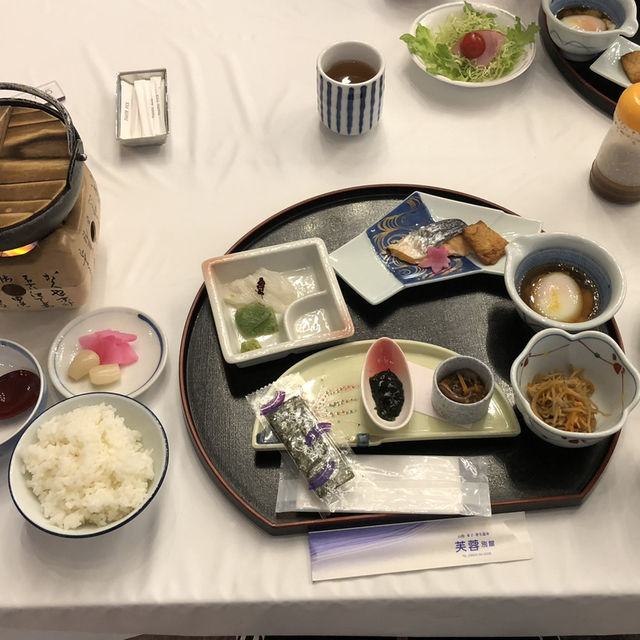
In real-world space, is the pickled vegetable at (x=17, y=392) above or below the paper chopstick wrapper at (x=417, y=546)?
above

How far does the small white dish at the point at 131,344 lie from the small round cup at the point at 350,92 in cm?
79

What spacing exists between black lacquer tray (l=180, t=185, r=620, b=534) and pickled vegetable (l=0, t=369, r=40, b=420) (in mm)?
325

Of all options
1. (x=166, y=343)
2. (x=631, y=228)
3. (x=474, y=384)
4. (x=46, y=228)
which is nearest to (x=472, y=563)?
(x=474, y=384)

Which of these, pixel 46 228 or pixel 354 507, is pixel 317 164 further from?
pixel 354 507

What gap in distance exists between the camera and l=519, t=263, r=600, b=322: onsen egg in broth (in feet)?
4.42

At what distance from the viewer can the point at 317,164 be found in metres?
1.74

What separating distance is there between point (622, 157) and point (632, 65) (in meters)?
0.40

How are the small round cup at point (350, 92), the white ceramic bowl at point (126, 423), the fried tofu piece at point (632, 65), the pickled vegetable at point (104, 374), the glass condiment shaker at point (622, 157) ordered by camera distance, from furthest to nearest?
1. the fried tofu piece at point (632, 65)
2. the small round cup at point (350, 92)
3. the glass condiment shaker at point (622, 157)
4. the pickled vegetable at point (104, 374)
5. the white ceramic bowl at point (126, 423)

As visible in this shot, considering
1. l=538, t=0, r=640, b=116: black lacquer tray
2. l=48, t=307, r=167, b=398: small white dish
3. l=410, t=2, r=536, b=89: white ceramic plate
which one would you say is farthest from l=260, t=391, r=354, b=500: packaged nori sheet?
l=538, t=0, r=640, b=116: black lacquer tray

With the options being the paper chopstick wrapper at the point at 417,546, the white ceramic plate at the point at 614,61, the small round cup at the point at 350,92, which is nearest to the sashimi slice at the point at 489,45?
the white ceramic plate at the point at 614,61

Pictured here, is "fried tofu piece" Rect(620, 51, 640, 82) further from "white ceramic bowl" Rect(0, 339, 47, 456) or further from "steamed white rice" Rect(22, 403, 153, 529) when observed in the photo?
"white ceramic bowl" Rect(0, 339, 47, 456)

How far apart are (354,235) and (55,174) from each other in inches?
28.9

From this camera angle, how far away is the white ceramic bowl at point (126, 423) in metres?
1.09

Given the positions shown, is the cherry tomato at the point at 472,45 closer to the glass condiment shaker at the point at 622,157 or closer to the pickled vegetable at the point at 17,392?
the glass condiment shaker at the point at 622,157
